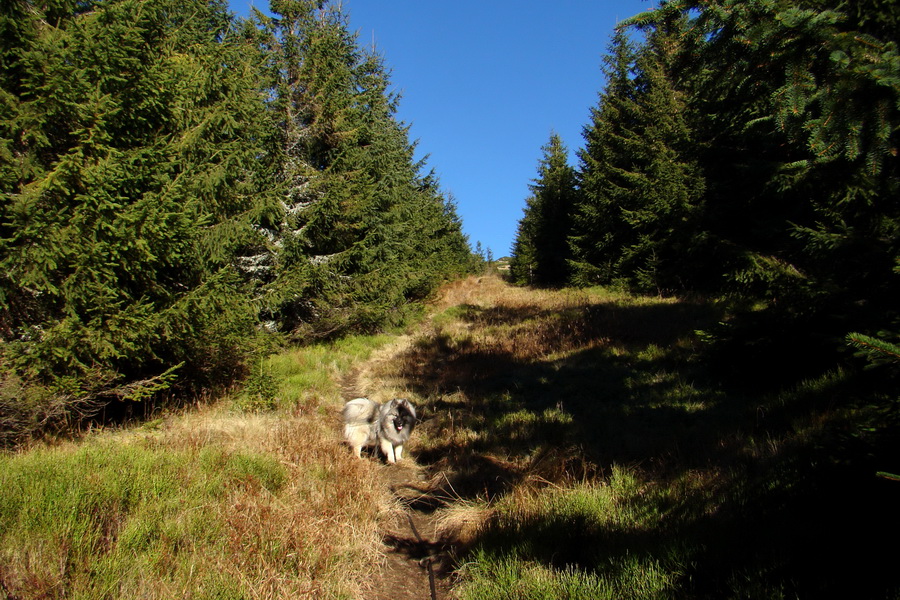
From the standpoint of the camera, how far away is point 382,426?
671cm

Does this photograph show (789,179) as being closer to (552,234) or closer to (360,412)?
(360,412)

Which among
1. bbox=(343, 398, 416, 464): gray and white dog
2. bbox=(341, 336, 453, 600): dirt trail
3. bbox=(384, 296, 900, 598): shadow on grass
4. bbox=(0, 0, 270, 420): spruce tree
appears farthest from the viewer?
bbox=(343, 398, 416, 464): gray and white dog

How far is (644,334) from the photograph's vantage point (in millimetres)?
10508

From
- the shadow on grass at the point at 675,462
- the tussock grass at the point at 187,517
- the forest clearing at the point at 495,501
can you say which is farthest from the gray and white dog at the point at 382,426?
the tussock grass at the point at 187,517

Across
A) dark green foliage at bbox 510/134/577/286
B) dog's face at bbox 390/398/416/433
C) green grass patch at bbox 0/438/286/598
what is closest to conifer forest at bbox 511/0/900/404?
green grass patch at bbox 0/438/286/598

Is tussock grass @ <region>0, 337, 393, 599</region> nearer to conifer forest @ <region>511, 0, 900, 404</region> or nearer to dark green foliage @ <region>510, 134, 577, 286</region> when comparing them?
conifer forest @ <region>511, 0, 900, 404</region>

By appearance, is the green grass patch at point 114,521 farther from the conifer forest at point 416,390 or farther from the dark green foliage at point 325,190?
the dark green foliage at point 325,190

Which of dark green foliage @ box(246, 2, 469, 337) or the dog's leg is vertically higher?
dark green foliage @ box(246, 2, 469, 337)

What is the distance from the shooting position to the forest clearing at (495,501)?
9.37 feet

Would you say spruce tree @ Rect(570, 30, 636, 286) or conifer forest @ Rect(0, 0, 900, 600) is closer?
conifer forest @ Rect(0, 0, 900, 600)

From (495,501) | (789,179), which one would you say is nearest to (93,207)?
(495,501)

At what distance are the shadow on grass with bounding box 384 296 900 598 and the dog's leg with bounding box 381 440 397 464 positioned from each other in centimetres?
49

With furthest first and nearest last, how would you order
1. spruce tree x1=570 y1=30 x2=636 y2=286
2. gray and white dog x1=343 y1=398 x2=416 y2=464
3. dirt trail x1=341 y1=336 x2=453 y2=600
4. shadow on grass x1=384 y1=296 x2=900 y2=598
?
spruce tree x1=570 y1=30 x2=636 y2=286 → gray and white dog x1=343 y1=398 x2=416 y2=464 → dirt trail x1=341 y1=336 x2=453 y2=600 → shadow on grass x1=384 y1=296 x2=900 y2=598

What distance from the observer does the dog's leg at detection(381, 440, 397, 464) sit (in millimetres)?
6664
